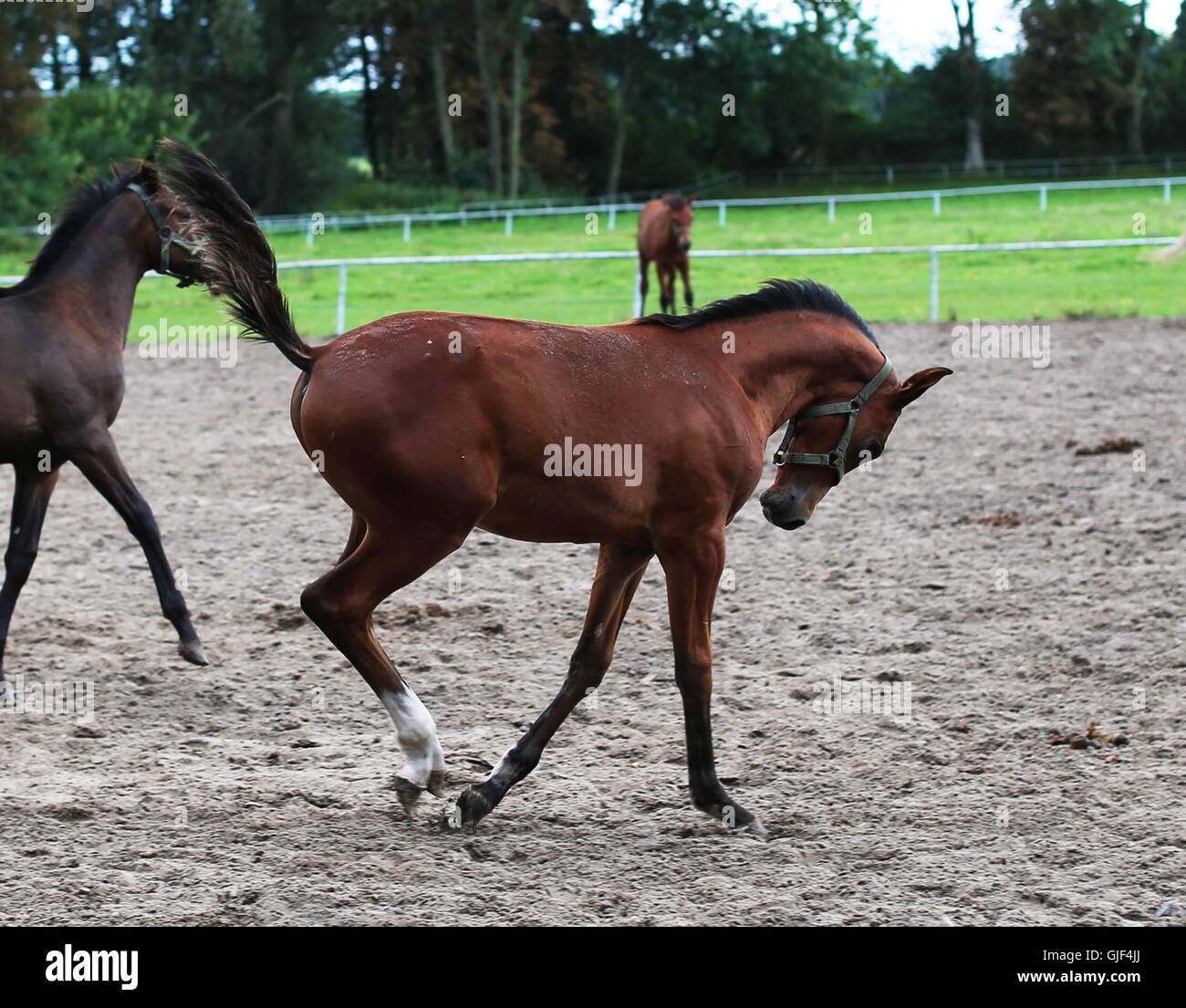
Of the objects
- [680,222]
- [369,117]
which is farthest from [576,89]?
[680,222]

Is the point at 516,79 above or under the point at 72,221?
above

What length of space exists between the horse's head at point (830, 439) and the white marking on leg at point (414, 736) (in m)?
1.31

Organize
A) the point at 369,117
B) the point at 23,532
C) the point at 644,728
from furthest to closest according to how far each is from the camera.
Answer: the point at 369,117, the point at 23,532, the point at 644,728

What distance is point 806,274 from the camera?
64.3 ft

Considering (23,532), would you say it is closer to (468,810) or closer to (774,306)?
(468,810)

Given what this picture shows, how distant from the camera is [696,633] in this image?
3924mm

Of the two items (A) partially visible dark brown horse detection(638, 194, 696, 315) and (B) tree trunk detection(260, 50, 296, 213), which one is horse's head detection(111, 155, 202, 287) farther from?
(B) tree trunk detection(260, 50, 296, 213)

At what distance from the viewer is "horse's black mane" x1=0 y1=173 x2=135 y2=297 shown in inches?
224

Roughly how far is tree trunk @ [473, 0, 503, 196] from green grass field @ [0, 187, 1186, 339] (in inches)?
482

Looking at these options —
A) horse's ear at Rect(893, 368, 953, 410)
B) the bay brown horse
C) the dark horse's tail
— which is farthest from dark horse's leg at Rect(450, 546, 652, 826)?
the dark horse's tail

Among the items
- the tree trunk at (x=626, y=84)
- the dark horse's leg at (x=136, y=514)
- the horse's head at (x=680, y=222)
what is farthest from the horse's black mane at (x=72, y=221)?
the tree trunk at (x=626, y=84)

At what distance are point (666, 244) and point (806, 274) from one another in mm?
4434
